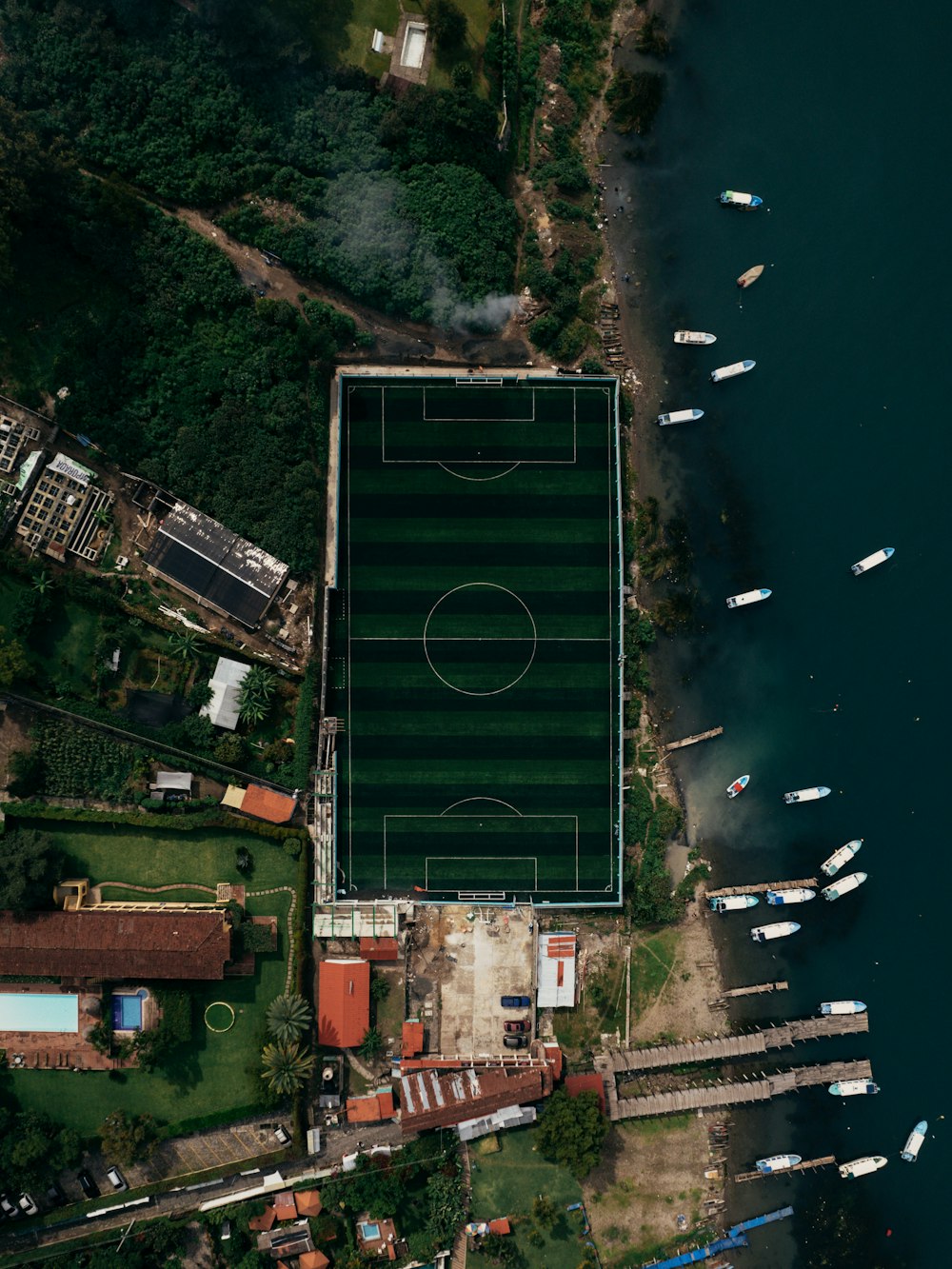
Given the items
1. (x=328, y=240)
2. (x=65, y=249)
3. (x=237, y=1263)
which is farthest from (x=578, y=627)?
(x=237, y=1263)

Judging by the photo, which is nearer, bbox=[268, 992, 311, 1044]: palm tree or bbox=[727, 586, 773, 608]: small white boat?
bbox=[268, 992, 311, 1044]: palm tree

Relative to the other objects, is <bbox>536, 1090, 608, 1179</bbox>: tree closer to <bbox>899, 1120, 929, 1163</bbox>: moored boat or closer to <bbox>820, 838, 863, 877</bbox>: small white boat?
<bbox>899, 1120, 929, 1163</bbox>: moored boat

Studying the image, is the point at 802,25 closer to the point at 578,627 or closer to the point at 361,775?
the point at 578,627

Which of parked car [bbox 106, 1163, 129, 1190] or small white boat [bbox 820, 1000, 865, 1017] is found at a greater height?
small white boat [bbox 820, 1000, 865, 1017]

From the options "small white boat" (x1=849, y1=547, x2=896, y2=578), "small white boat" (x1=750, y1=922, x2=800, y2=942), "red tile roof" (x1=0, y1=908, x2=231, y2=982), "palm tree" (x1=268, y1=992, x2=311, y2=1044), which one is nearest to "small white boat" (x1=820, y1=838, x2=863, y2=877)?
"small white boat" (x1=750, y1=922, x2=800, y2=942)

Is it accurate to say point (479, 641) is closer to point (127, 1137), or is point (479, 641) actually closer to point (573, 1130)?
point (573, 1130)

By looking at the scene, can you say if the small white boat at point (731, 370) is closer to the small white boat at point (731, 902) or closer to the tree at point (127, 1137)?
the small white boat at point (731, 902)
